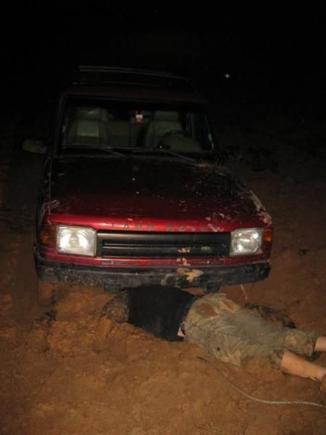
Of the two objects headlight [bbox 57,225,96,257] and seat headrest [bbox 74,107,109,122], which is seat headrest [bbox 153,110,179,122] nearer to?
seat headrest [bbox 74,107,109,122]

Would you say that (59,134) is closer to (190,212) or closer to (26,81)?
(190,212)

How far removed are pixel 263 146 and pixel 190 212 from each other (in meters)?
6.11

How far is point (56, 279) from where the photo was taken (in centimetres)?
334

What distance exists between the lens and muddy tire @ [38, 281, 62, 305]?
12.6ft

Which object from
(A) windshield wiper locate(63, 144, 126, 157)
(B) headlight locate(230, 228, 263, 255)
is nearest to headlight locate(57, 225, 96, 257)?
(B) headlight locate(230, 228, 263, 255)

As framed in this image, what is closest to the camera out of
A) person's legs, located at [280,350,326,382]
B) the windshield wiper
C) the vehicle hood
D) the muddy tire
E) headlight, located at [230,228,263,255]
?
person's legs, located at [280,350,326,382]

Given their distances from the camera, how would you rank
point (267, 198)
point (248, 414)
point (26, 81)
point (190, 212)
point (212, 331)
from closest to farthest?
point (248, 414)
point (212, 331)
point (190, 212)
point (267, 198)
point (26, 81)

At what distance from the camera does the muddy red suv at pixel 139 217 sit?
325 cm

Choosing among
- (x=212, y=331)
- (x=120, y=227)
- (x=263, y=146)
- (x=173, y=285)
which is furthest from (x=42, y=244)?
(x=263, y=146)

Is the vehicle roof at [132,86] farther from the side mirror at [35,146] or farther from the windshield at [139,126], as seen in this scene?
the side mirror at [35,146]

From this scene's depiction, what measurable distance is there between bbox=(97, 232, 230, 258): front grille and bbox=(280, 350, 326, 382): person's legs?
2.89ft

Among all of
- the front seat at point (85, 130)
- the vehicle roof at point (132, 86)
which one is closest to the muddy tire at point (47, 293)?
the front seat at point (85, 130)

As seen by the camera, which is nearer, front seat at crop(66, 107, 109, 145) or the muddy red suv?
the muddy red suv

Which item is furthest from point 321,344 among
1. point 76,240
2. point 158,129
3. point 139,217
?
point 158,129
